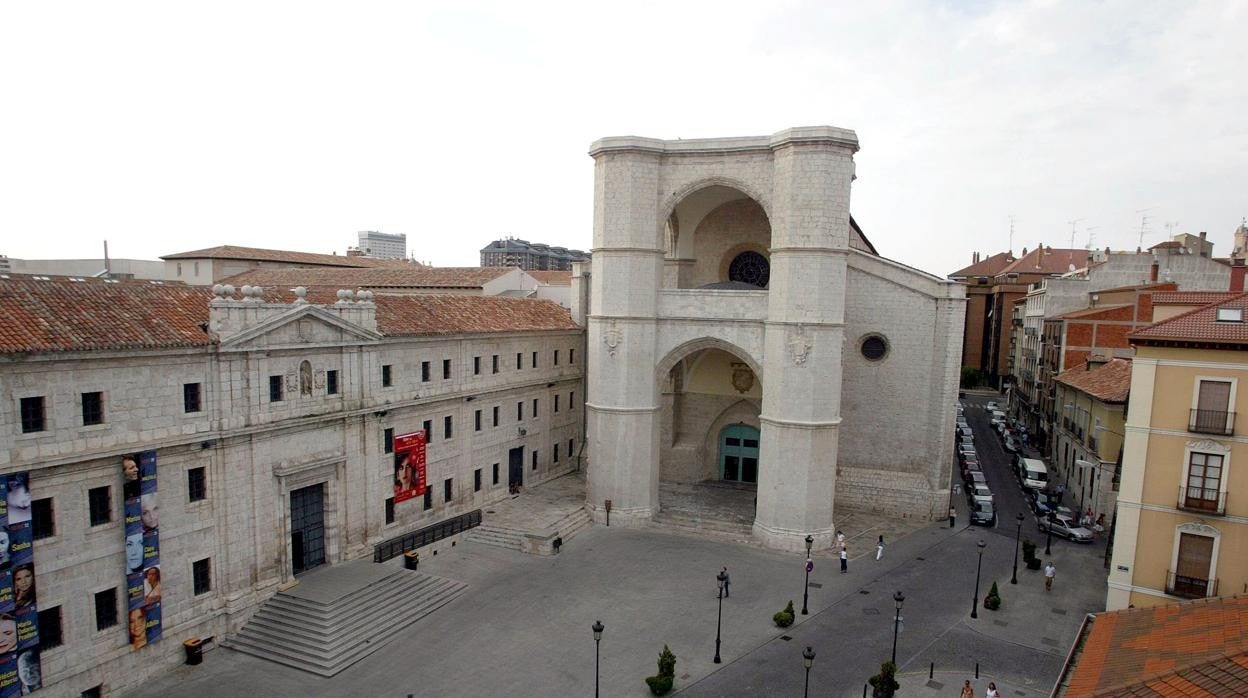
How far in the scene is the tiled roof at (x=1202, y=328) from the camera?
18859 mm

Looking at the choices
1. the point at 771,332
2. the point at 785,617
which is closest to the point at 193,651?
the point at 785,617

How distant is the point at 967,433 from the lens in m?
51.8

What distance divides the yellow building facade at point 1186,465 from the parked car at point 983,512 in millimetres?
13668

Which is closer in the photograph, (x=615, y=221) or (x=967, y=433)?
(x=615, y=221)

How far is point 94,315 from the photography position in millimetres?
19062

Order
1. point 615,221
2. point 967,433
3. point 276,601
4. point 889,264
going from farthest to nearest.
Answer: point 967,433, point 889,264, point 615,221, point 276,601

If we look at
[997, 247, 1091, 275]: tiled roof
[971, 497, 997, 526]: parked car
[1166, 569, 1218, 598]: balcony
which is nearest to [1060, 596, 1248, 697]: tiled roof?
[1166, 569, 1218, 598]: balcony

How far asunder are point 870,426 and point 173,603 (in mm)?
29337

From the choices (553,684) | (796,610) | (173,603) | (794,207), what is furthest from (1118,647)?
(173,603)

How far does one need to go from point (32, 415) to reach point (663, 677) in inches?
676

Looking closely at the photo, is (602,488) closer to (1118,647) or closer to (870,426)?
(870,426)

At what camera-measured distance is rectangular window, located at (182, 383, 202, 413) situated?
66.5 ft

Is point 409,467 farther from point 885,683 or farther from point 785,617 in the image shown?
point 885,683

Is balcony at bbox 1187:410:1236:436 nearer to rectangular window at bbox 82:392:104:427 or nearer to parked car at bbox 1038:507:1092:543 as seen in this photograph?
parked car at bbox 1038:507:1092:543
